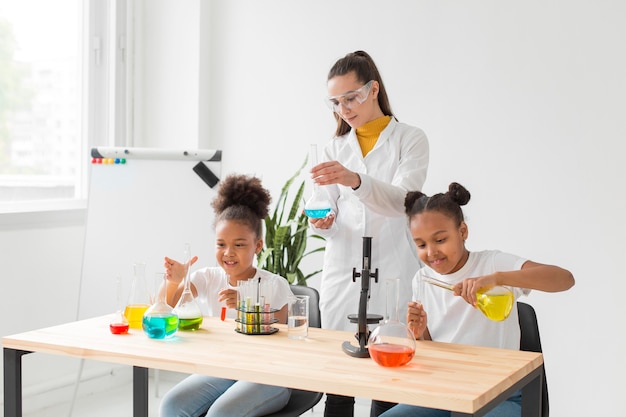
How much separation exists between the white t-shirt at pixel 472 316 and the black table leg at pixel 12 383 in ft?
3.82

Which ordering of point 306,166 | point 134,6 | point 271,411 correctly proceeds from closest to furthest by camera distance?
point 271,411
point 306,166
point 134,6

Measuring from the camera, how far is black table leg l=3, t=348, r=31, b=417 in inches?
82.5

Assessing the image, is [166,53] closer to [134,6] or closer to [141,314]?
[134,6]

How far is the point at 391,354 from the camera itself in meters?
1.83

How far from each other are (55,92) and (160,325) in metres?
2.42

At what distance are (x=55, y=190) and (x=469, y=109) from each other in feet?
7.39

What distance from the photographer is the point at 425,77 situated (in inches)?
154

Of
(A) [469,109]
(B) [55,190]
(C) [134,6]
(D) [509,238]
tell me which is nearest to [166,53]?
(C) [134,6]

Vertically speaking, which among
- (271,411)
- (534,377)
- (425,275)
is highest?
(425,275)

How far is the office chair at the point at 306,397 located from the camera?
229 cm

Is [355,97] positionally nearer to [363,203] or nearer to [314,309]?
[363,203]

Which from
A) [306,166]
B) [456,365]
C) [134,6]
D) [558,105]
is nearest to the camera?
[456,365]

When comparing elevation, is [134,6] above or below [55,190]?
above

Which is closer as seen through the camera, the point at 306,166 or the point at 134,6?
the point at 306,166
